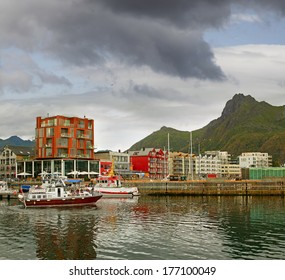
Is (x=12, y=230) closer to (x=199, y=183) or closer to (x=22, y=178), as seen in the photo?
(x=199, y=183)

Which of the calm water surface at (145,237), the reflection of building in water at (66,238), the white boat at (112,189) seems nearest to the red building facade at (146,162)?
the white boat at (112,189)

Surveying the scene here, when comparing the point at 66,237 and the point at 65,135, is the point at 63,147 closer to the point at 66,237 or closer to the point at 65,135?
the point at 65,135

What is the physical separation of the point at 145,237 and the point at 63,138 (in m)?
104

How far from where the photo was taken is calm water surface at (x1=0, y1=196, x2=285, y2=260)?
3253cm

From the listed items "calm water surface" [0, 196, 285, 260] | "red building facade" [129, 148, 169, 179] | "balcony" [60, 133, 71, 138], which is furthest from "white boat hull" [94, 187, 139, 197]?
"red building facade" [129, 148, 169, 179]

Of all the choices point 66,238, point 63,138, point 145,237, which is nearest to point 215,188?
point 63,138

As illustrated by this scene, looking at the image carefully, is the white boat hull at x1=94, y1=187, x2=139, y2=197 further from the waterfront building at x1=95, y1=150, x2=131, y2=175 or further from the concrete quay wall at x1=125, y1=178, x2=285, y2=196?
the waterfront building at x1=95, y1=150, x2=131, y2=175

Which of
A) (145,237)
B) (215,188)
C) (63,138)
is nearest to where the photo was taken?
(145,237)

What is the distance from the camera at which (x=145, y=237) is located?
39531 mm

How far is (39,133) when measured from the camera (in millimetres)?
143750

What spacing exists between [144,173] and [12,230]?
140 metres

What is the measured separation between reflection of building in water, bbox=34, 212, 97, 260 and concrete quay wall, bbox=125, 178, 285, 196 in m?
59.5
